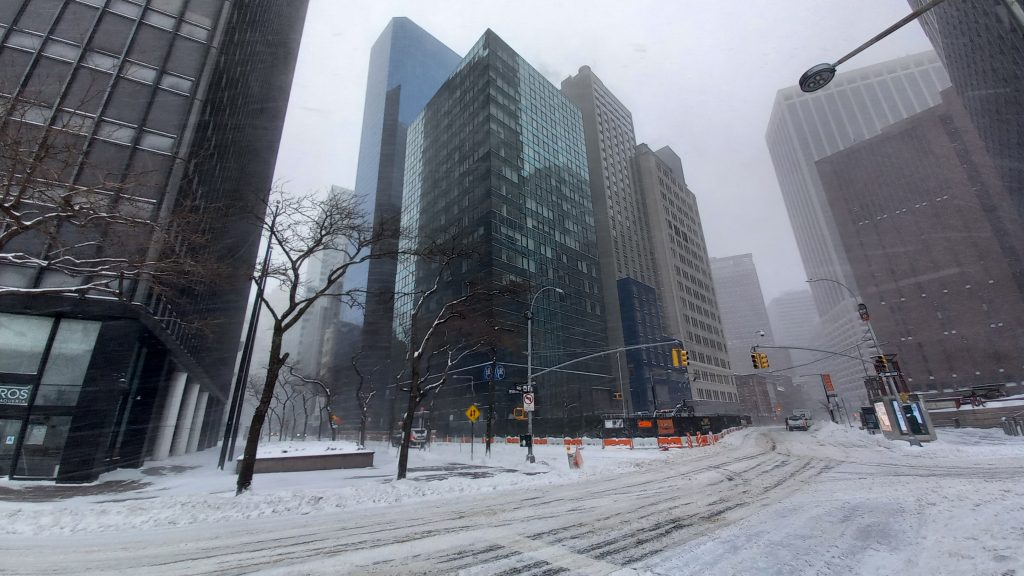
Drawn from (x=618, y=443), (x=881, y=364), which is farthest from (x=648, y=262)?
(x=881, y=364)

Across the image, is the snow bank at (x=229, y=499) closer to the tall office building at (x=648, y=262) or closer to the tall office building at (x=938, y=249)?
the tall office building at (x=648, y=262)

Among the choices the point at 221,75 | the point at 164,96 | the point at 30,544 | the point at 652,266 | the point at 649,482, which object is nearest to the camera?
the point at 30,544

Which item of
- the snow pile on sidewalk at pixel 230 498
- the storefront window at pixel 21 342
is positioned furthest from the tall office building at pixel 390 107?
the snow pile on sidewalk at pixel 230 498

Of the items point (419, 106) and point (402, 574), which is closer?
point (402, 574)

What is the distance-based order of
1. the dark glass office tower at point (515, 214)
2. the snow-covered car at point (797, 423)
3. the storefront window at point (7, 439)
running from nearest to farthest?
1. the storefront window at point (7, 439)
2. the snow-covered car at point (797, 423)
3. the dark glass office tower at point (515, 214)

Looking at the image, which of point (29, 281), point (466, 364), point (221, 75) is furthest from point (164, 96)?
point (466, 364)

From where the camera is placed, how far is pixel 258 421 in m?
13.0

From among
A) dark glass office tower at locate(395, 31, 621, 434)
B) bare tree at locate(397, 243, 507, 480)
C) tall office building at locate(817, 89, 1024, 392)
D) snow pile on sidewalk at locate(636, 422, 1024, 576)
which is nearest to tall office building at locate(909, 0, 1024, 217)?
snow pile on sidewalk at locate(636, 422, 1024, 576)

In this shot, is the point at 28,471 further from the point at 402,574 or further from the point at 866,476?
the point at 866,476

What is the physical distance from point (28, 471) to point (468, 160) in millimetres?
63367

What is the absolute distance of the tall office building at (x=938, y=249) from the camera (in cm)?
8638

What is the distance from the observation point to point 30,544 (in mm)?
7012

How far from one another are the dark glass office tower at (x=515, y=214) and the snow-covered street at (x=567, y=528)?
40493 mm

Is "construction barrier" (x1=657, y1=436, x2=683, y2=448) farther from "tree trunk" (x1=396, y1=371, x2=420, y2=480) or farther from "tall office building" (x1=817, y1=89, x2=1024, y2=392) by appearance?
"tall office building" (x1=817, y1=89, x2=1024, y2=392)
